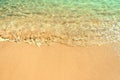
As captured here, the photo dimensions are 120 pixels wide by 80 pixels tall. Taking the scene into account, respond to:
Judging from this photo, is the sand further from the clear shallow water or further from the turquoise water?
the turquoise water

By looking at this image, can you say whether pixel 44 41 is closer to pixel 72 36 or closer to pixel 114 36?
pixel 72 36

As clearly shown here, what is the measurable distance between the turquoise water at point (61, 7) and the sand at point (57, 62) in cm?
129

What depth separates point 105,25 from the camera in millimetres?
3465

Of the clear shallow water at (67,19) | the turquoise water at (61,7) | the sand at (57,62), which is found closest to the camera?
the sand at (57,62)

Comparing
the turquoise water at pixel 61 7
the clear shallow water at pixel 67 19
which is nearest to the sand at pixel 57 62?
the clear shallow water at pixel 67 19

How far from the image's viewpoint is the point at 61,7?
14.0 ft

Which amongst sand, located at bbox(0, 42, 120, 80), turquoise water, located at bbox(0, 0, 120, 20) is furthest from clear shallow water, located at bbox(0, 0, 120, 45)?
sand, located at bbox(0, 42, 120, 80)

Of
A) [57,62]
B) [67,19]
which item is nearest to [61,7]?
[67,19]

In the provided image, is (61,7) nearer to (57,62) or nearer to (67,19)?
(67,19)

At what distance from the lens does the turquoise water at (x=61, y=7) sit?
13.0ft

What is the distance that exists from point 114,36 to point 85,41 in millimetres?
523

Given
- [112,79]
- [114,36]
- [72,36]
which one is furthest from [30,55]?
[114,36]

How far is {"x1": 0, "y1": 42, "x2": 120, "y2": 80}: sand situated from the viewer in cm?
230

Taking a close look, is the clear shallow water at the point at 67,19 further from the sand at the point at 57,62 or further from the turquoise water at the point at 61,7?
the sand at the point at 57,62
